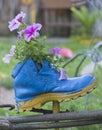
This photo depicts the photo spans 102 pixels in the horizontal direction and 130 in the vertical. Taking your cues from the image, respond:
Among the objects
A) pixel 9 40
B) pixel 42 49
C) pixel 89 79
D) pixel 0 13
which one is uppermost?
pixel 0 13

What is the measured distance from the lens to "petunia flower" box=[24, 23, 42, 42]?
8.04ft

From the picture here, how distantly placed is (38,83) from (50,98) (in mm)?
93

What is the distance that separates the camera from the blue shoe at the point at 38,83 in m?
2.44

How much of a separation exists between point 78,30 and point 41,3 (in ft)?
4.50

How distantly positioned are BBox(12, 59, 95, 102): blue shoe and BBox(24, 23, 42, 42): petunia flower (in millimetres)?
119

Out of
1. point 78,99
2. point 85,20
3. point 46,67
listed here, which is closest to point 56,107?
point 46,67

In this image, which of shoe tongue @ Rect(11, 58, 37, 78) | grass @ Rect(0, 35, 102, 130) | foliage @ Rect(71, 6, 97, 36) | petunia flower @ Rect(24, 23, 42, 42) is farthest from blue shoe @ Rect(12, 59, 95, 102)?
foliage @ Rect(71, 6, 97, 36)

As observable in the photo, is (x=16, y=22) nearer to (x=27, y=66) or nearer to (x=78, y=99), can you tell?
(x=27, y=66)

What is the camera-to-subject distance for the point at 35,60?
251cm

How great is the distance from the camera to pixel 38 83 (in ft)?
8.00

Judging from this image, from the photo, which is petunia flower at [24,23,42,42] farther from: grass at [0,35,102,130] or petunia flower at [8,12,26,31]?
grass at [0,35,102,130]

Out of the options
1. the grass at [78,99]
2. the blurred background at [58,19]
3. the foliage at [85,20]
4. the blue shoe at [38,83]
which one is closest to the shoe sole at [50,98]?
the blue shoe at [38,83]

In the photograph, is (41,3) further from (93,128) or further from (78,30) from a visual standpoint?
(93,128)

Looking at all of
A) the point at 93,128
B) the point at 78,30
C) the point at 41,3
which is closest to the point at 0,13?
the point at 41,3
